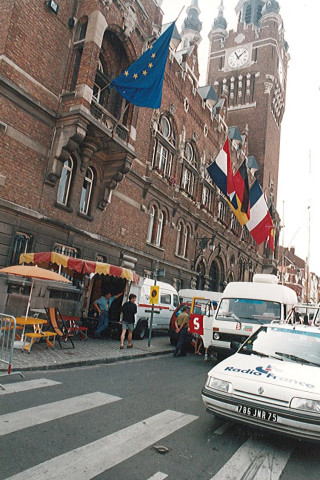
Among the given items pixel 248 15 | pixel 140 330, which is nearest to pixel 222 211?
pixel 140 330

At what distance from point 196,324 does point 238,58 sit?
4973 centimetres

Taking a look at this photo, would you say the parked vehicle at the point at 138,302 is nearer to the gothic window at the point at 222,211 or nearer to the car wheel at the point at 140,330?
the car wheel at the point at 140,330

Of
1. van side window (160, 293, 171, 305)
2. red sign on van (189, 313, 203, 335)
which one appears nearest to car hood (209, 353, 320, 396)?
red sign on van (189, 313, 203, 335)

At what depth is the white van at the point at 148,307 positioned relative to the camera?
49.5 ft

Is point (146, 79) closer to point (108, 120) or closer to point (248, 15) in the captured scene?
point (108, 120)

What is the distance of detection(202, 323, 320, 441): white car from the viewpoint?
4.38 metres

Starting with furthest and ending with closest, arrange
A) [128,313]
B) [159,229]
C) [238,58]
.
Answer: [238,58] < [159,229] < [128,313]

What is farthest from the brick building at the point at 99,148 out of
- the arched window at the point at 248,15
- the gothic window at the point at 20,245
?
the arched window at the point at 248,15

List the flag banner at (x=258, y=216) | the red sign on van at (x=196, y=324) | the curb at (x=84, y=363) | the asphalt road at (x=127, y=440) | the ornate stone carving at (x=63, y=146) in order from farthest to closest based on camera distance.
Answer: the flag banner at (x=258, y=216) → the ornate stone carving at (x=63, y=146) → the red sign on van at (x=196, y=324) → the curb at (x=84, y=363) → the asphalt road at (x=127, y=440)

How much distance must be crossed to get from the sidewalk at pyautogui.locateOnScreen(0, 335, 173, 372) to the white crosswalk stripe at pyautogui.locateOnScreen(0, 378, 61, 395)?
2.78ft

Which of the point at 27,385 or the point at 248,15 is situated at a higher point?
the point at 248,15

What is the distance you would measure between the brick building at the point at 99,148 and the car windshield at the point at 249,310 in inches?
221

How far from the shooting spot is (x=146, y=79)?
15.2m

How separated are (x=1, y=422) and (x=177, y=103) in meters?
24.2
